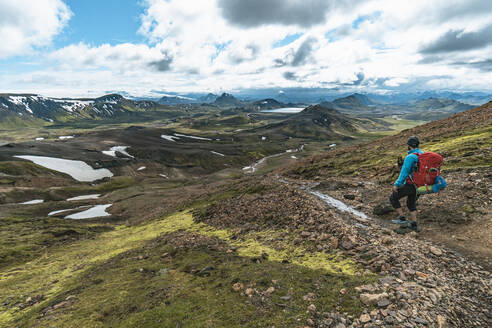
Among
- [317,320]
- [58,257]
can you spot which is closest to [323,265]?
[317,320]

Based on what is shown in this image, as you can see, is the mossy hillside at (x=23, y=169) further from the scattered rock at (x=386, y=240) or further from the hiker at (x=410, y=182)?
the hiker at (x=410, y=182)

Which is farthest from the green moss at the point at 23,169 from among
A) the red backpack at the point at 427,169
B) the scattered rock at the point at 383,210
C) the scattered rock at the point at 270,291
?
the red backpack at the point at 427,169

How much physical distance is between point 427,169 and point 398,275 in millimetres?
6957

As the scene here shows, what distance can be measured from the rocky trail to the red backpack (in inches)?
126

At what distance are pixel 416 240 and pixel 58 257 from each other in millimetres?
36243

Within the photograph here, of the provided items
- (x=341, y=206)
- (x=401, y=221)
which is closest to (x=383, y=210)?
(x=401, y=221)

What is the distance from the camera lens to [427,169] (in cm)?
1361

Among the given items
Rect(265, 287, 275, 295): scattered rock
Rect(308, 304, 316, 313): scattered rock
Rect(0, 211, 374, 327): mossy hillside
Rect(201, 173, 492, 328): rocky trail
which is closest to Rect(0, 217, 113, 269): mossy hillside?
Rect(0, 211, 374, 327): mossy hillside

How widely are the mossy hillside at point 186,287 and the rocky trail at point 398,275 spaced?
72cm

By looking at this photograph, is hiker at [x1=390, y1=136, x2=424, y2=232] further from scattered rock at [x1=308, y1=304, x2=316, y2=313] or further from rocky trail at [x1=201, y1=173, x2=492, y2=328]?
scattered rock at [x1=308, y1=304, x2=316, y2=313]

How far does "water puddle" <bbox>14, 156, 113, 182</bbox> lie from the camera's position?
134750 millimetres

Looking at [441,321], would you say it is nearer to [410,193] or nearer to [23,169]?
[410,193]

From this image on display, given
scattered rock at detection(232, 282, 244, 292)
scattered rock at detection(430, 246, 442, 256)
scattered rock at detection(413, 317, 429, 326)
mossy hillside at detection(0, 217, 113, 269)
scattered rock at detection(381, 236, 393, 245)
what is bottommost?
mossy hillside at detection(0, 217, 113, 269)

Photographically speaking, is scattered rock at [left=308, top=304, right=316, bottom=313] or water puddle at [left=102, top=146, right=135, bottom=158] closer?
scattered rock at [left=308, top=304, right=316, bottom=313]
